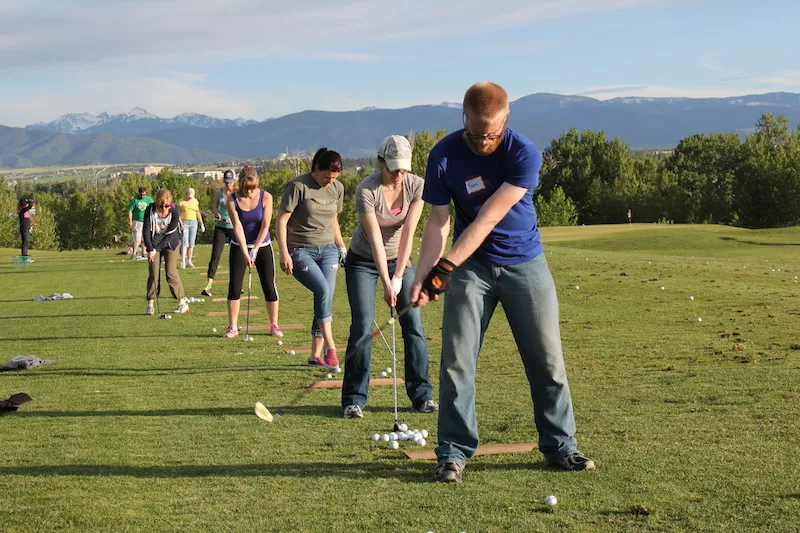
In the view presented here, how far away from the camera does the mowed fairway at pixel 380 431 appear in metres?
5.49

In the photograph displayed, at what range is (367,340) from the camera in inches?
338

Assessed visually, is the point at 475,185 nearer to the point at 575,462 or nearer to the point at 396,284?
the point at 575,462

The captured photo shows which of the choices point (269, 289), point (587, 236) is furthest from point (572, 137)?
point (269, 289)

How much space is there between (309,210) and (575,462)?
5.25m

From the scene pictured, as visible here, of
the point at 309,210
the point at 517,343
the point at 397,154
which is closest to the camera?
the point at 517,343

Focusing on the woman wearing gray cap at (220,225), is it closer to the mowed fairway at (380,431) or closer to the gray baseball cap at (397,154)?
the mowed fairway at (380,431)

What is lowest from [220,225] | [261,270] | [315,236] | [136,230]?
[136,230]

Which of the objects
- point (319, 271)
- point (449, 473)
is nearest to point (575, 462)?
point (449, 473)

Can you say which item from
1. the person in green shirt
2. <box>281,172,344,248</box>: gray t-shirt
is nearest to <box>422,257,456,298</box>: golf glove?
<box>281,172,344,248</box>: gray t-shirt

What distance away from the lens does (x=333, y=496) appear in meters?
5.94

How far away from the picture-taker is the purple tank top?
13.3m

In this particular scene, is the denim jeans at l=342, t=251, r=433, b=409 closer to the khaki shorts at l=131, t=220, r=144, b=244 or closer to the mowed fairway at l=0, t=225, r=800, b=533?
the mowed fairway at l=0, t=225, r=800, b=533

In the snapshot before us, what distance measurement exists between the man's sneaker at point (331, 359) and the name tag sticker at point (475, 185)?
521 cm

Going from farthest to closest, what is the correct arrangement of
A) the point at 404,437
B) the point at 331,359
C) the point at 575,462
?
1. the point at 331,359
2. the point at 404,437
3. the point at 575,462
